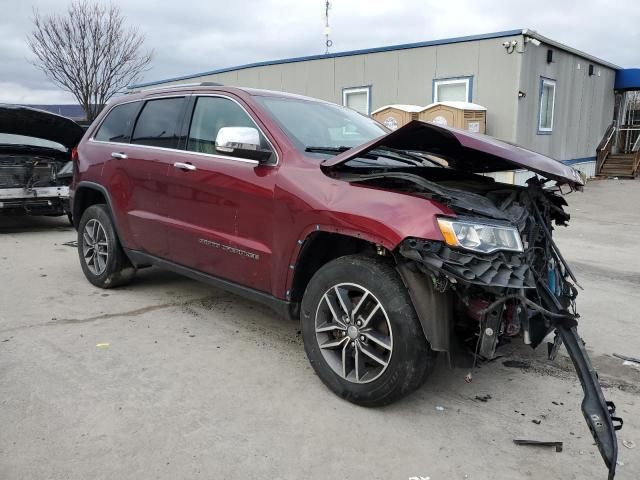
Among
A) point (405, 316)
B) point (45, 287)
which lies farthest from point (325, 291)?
point (45, 287)

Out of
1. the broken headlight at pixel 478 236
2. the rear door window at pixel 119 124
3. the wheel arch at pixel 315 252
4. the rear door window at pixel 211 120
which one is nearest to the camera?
the broken headlight at pixel 478 236

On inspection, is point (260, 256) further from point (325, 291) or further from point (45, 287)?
point (45, 287)

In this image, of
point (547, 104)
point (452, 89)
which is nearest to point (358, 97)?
point (452, 89)

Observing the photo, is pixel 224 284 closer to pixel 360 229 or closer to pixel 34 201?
pixel 360 229

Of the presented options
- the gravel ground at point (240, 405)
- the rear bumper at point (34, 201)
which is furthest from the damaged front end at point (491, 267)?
the rear bumper at point (34, 201)

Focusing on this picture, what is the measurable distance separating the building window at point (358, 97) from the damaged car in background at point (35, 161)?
9.50 m

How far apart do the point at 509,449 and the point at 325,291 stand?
1.28 m

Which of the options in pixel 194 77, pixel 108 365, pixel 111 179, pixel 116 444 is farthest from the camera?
pixel 194 77

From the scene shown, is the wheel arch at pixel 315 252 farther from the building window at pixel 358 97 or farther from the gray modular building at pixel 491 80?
the building window at pixel 358 97

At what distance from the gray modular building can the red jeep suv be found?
1053 centimetres

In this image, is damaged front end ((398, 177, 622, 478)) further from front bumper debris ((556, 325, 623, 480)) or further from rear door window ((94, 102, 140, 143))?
rear door window ((94, 102, 140, 143))

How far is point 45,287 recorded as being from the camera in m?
5.48

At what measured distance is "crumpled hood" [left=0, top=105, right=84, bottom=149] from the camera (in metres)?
7.79

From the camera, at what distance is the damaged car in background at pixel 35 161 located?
8141mm
